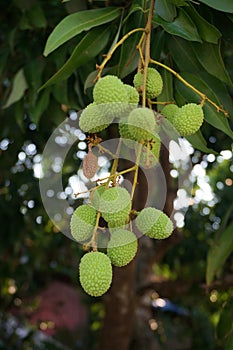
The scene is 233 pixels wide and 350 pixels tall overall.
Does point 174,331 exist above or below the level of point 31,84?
below

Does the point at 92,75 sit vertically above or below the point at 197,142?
above

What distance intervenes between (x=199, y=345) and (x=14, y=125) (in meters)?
2.48

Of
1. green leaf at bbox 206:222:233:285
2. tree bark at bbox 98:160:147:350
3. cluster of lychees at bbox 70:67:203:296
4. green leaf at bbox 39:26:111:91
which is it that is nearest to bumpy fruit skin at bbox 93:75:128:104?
cluster of lychees at bbox 70:67:203:296

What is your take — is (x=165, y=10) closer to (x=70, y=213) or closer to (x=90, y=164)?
(x=90, y=164)

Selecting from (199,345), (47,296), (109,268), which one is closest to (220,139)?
(109,268)

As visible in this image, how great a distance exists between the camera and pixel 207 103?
84cm

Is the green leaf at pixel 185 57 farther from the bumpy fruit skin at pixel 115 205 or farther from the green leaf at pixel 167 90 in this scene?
the bumpy fruit skin at pixel 115 205

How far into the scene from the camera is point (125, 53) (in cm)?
88

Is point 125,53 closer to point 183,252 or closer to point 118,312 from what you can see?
point 118,312

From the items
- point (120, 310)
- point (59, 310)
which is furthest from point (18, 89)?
point (59, 310)

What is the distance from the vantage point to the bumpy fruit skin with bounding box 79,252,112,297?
0.60 m

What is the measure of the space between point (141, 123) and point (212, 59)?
0.30 metres

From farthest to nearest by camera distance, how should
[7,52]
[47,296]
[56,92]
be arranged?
[47,296] → [7,52] → [56,92]

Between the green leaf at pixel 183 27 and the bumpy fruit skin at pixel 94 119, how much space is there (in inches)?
8.9
